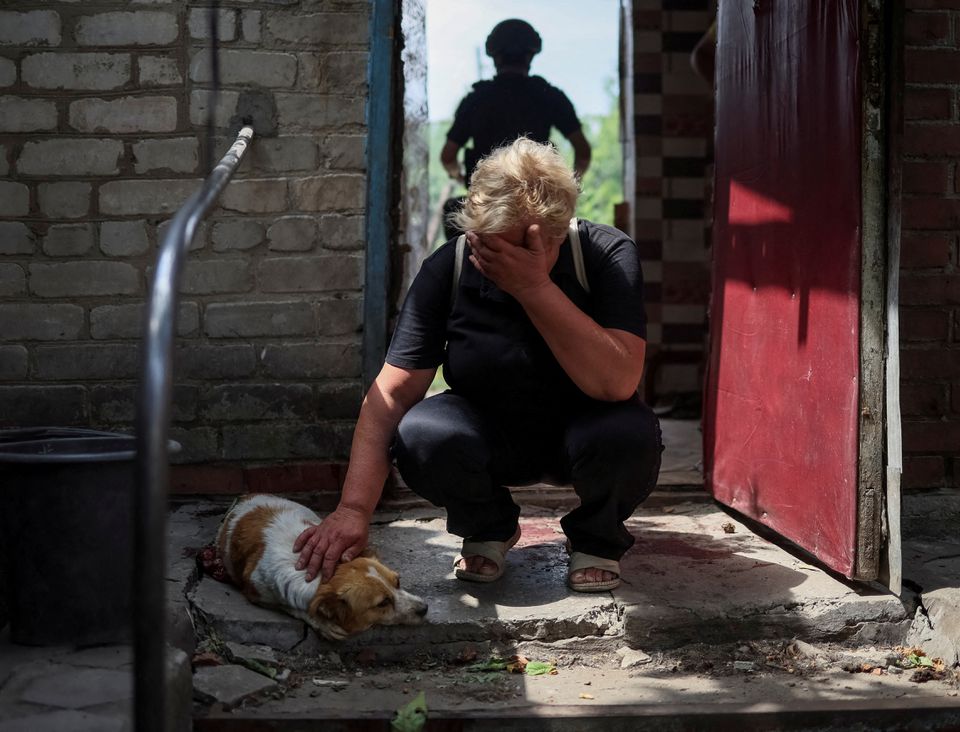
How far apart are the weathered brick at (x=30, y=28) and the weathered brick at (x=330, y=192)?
1021 millimetres

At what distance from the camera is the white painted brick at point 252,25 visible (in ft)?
Result: 12.6

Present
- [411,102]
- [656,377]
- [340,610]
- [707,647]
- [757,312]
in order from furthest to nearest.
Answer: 1. [656,377]
2. [411,102]
3. [757,312]
4. [707,647]
5. [340,610]

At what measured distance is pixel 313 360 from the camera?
3.94 meters

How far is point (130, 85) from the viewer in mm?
3852

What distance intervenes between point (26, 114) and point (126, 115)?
360mm

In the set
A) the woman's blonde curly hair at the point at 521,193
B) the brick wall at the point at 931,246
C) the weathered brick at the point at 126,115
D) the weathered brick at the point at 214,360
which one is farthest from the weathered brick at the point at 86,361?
the brick wall at the point at 931,246

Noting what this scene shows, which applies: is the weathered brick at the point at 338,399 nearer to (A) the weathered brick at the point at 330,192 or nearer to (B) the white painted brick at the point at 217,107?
(A) the weathered brick at the point at 330,192

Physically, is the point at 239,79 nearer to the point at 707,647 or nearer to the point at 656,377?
the point at 707,647

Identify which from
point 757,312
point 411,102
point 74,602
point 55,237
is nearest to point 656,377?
point 411,102

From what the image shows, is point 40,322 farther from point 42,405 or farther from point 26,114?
point 26,114

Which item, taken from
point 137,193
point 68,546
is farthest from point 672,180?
point 68,546

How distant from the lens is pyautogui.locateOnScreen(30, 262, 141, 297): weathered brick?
12.7 ft

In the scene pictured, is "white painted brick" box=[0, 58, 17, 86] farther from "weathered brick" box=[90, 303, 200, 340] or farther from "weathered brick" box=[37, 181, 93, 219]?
"weathered brick" box=[90, 303, 200, 340]

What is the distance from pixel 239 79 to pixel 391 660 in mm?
2213
